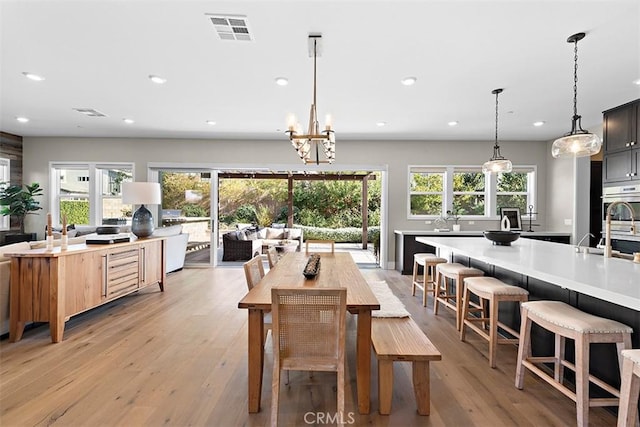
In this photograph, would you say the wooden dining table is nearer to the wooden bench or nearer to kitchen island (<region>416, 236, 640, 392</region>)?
the wooden bench

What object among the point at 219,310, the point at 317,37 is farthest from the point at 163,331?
the point at 317,37

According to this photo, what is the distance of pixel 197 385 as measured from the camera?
2289mm

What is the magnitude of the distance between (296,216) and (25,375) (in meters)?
8.62

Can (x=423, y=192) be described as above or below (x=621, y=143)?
below

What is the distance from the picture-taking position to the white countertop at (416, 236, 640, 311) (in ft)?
5.30

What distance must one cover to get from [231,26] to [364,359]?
264 cm

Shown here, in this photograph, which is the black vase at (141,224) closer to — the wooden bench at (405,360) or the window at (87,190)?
the window at (87,190)

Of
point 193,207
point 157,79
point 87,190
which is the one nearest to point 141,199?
point 157,79

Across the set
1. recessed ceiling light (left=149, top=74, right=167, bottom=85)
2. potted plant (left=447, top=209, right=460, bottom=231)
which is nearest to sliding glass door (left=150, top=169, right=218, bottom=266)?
recessed ceiling light (left=149, top=74, right=167, bottom=85)

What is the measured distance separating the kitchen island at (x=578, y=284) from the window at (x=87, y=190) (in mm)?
6829

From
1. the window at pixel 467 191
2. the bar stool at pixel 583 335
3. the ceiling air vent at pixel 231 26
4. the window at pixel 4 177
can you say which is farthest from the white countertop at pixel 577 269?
the window at pixel 4 177

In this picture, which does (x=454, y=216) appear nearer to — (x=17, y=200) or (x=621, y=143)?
(x=621, y=143)

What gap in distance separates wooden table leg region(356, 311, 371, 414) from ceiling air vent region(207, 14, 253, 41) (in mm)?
2326

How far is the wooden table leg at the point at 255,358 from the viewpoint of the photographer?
1967 mm
